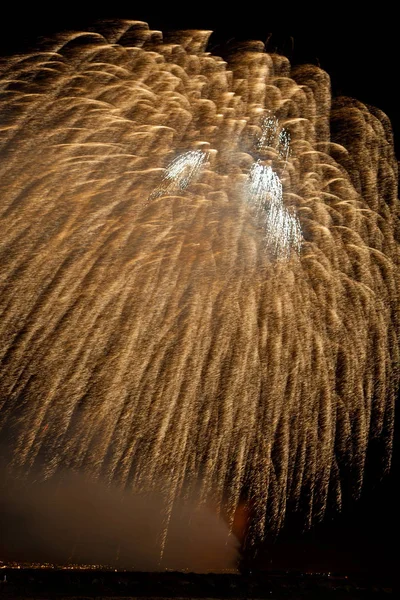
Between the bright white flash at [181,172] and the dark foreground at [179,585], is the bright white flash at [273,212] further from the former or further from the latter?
the dark foreground at [179,585]

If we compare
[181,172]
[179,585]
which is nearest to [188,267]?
[181,172]

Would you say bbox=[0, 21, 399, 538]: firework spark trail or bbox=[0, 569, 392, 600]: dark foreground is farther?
bbox=[0, 21, 399, 538]: firework spark trail

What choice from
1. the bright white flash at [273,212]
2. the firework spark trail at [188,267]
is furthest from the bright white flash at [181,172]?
the bright white flash at [273,212]

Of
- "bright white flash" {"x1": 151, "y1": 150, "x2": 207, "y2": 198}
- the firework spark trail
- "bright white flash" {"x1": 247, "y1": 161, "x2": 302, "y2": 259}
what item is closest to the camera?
the firework spark trail

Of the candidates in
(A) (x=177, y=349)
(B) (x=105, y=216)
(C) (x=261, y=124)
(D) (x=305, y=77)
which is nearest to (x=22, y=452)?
(A) (x=177, y=349)

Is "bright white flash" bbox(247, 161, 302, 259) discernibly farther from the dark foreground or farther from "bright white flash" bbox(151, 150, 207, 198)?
the dark foreground

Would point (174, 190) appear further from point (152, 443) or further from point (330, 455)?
point (330, 455)

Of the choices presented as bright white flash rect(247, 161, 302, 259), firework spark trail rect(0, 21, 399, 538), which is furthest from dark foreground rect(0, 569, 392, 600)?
bright white flash rect(247, 161, 302, 259)
